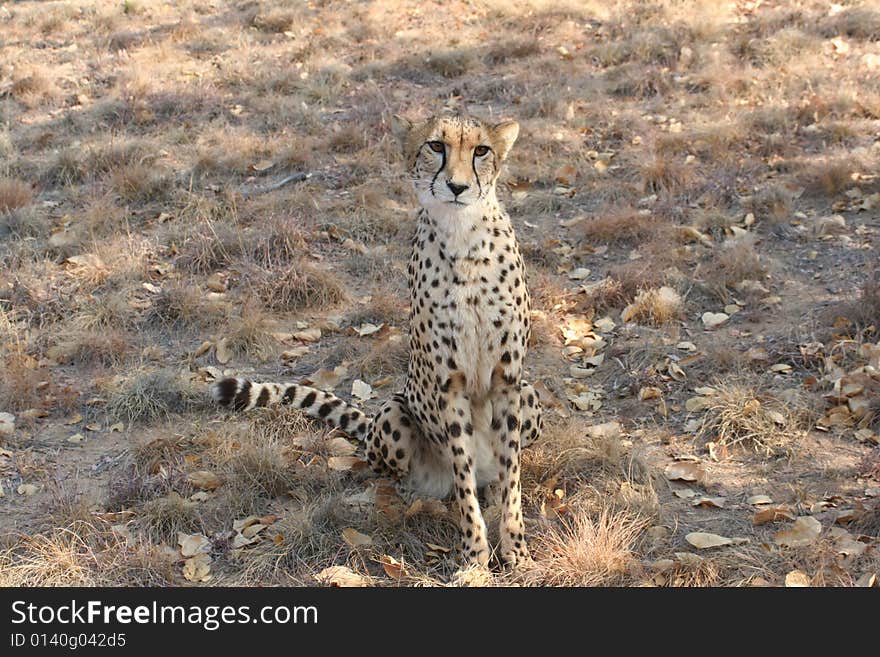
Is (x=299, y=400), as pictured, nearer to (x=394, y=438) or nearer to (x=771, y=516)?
(x=394, y=438)

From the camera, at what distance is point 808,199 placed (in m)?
6.13

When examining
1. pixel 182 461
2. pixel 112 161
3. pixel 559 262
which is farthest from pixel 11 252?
pixel 559 262

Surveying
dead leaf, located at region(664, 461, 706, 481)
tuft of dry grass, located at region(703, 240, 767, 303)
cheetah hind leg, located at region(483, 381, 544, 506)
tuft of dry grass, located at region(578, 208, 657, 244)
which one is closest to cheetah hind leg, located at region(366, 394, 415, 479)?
cheetah hind leg, located at region(483, 381, 544, 506)

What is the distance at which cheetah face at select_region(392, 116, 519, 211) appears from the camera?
3217 mm

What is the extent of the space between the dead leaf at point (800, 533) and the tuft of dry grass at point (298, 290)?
9.23 feet

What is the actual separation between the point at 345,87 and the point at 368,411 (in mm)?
4561

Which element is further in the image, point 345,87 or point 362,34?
point 362,34

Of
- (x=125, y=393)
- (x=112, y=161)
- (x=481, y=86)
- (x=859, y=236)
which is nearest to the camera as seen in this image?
(x=125, y=393)

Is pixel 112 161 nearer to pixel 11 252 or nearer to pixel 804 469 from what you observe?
pixel 11 252

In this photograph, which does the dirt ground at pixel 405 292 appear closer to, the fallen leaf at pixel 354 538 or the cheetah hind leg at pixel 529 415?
the fallen leaf at pixel 354 538

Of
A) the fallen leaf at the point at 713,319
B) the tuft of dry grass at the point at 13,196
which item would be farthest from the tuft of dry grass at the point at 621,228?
the tuft of dry grass at the point at 13,196

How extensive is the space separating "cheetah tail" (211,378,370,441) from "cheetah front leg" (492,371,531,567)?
0.87m

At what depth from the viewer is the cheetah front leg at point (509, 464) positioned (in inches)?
138

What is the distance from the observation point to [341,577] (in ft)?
10.9
